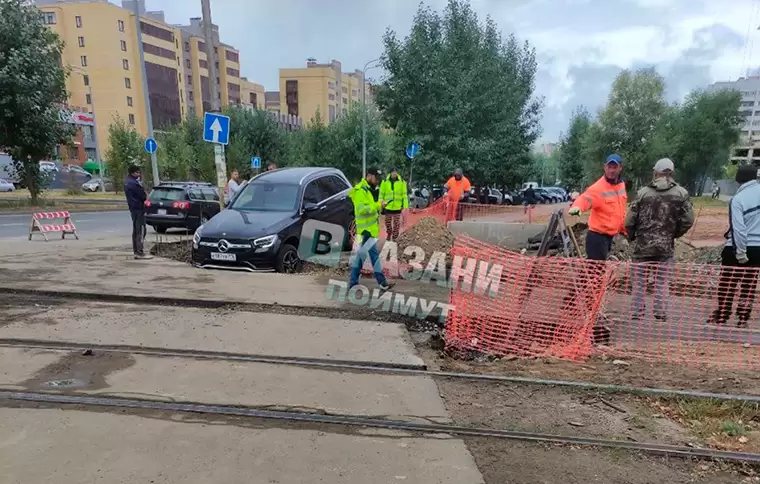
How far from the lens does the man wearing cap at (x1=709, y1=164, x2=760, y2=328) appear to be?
16.5 feet

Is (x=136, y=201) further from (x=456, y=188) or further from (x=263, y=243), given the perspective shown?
(x=456, y=188)

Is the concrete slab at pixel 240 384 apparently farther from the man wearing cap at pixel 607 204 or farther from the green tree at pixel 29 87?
the green tree at pixel 29 87

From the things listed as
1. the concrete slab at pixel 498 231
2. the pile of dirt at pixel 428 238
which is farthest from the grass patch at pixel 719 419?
the concrete slab at pixel 498 231

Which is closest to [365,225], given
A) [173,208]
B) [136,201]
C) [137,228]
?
[136,201]

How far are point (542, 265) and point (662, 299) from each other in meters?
1.46

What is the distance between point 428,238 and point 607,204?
5076 mm

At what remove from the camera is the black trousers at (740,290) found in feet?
16.5

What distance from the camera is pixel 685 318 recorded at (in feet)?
17.7

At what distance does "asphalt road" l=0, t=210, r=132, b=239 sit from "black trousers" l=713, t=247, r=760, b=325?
15.2 metres

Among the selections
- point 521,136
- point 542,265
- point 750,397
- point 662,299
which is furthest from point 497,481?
point 521,136

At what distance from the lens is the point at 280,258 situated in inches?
306

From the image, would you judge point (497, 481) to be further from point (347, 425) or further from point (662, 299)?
point (662, 299)

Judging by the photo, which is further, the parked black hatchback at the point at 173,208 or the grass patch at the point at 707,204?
the grass patch at the point at 707,204

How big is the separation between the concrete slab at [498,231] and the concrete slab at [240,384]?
27.5 feet
